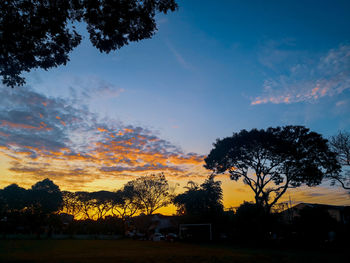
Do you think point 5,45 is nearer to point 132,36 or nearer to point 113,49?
point 113,49

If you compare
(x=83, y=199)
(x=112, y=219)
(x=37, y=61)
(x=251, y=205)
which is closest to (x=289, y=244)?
(x=251, y=205)

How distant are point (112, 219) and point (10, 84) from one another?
5745cm

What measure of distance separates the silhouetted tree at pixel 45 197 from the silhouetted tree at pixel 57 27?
5582 centimetres

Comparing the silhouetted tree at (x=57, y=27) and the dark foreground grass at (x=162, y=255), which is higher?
the silhouetted tree at (x=57, y=27)

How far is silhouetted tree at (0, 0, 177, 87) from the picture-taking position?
9.80 meters

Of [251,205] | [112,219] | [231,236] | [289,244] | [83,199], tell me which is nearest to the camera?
[289,244]

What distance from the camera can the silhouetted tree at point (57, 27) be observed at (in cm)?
980

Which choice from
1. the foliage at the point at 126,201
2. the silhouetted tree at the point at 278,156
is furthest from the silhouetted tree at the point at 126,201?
the silhouetted tree at the point at 278,156

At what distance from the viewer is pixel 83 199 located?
68.9m

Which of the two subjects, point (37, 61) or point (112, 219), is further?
point (112, 219)

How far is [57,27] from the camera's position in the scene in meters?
10.4

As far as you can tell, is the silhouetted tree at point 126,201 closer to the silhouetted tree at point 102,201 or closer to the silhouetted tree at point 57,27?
the silhouetted tree at point 102,201

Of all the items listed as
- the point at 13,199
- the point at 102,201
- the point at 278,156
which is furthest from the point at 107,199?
the point at 278,156

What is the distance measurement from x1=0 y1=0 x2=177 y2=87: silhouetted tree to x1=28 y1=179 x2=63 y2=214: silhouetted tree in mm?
55817
